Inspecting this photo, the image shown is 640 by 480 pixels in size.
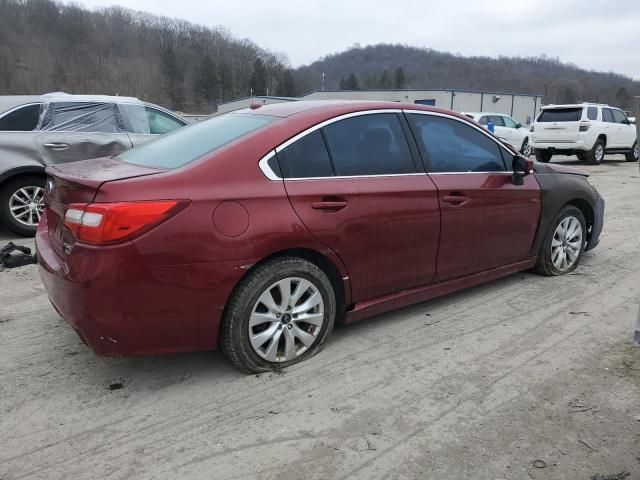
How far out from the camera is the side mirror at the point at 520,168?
4.29 metres

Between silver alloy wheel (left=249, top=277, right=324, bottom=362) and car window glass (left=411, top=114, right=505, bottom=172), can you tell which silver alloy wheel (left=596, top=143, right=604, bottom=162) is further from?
silver alloy wheel (left=249, top=277, right=324, bottom=362)

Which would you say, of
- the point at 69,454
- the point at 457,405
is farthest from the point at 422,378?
the point at 69,454

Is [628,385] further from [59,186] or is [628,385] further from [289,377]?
[59,186]

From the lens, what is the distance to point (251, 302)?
2979 mm

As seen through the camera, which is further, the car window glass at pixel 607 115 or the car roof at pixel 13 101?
the car window glass at pixel 607 115

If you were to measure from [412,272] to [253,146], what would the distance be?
1.43 m

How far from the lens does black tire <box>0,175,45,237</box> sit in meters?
6.32

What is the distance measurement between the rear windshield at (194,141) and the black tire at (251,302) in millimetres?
765

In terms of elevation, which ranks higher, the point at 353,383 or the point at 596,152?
the point at 596,152

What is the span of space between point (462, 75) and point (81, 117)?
107647mm

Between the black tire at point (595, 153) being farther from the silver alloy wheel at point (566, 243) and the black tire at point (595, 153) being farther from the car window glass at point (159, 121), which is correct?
the car window glass at point (159, 121)

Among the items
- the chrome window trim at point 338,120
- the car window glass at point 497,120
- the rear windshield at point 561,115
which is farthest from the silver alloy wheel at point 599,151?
the chrome window trim at point 338,120

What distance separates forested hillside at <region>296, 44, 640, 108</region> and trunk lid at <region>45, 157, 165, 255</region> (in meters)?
84.9

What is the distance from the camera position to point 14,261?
17.5 feet
